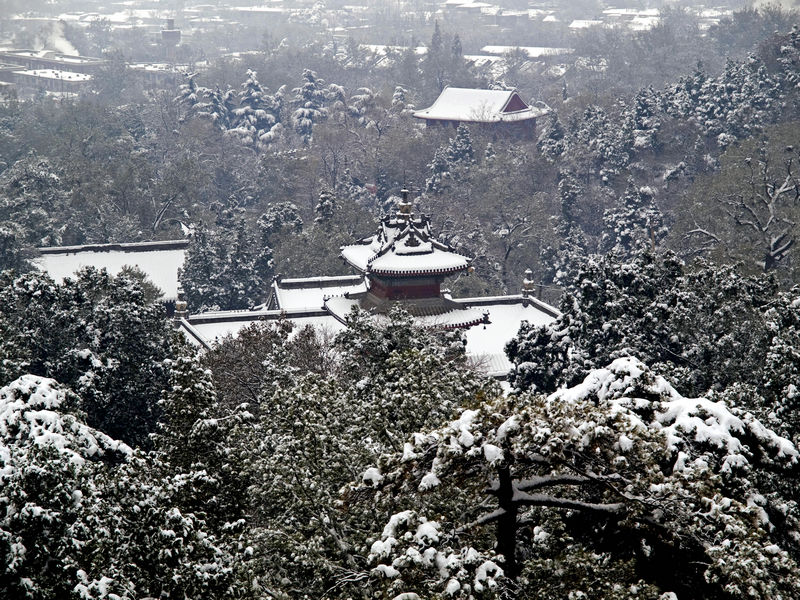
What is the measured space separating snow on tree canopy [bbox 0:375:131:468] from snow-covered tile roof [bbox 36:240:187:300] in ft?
87.9

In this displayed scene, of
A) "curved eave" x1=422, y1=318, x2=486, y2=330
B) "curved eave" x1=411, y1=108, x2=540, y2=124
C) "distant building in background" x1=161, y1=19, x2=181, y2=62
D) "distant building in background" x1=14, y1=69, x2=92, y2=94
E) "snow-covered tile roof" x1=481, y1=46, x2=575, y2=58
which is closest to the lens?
"curved eave" x1=422, y1=318, x2=486, y2=330

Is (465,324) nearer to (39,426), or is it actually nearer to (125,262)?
(39,426)

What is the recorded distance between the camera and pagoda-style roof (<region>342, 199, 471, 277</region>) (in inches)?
1208

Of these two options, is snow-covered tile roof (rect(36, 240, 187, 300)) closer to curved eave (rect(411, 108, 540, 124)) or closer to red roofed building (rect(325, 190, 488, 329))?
red roofed building (rect(325, 190, 488, 329))

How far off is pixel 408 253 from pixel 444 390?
1657cm

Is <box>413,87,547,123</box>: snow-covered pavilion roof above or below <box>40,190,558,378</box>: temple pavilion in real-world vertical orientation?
below

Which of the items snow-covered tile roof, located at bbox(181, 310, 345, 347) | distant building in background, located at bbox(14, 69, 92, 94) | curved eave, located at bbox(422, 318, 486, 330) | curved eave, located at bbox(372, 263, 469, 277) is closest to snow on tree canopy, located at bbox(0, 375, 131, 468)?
curved eave, located at bbox(372, 263, 469, 277)

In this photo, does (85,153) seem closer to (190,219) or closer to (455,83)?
(190,219)

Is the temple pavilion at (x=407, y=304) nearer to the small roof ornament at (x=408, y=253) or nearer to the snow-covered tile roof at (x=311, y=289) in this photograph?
the small roof ornament at (x=408, y=253)

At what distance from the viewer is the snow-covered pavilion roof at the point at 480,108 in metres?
68.8

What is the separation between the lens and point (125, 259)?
148ft

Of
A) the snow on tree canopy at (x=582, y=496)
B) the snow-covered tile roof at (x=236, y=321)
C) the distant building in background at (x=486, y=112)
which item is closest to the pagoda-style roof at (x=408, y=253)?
the snow-covered tile roof at (x=236, y=321)

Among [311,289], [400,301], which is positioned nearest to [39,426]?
[400,301]

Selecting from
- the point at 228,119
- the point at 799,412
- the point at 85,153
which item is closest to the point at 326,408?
the point at 799,412
